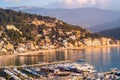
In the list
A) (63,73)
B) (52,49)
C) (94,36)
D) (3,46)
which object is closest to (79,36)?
(94,36)

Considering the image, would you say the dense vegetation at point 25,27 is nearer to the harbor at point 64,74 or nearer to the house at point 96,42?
the house at point 96,42

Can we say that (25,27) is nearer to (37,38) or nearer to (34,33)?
(34,33)

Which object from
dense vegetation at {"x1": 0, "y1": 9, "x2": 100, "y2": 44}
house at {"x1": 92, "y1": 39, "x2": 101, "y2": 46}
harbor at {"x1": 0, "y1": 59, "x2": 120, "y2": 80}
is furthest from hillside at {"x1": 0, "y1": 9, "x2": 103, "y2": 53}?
harbor at {"x1": 0, "y1": 59, "x2": 120, "y2": 80}

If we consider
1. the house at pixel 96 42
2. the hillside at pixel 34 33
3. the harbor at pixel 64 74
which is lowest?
the harbor at pixel 64 74

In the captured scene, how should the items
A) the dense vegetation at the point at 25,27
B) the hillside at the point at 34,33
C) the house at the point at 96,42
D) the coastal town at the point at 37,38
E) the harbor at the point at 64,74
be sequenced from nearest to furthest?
the harbor at the point at 64,74
the coastal town at the point at 37,38
the hillside at the point at 34,33
the dense vegetation at the point at 25,27
the house at the point at 96,42

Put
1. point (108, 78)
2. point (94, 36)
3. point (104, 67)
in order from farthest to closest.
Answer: point (94, 36), point (104, 67), point (108, 78)

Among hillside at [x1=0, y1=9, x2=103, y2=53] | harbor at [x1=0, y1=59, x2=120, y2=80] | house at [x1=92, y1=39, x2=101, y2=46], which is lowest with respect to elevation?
harbor at [x1=0, y1=59, x2=120, y2=80]

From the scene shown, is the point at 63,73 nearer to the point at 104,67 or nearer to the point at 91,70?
the point at 91,70

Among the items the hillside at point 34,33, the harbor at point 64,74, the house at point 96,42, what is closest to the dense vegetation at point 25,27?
the hillside at point 34,33

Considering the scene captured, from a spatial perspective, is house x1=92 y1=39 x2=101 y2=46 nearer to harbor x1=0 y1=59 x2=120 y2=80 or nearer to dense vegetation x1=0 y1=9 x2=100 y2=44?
dense vegetation x1=0 y1=9 x2=100 y2=44

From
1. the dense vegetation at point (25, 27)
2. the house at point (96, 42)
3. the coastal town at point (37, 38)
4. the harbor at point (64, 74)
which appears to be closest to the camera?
the harbor at point (64, 74)

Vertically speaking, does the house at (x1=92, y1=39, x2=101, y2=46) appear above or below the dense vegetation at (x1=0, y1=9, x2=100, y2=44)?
below
